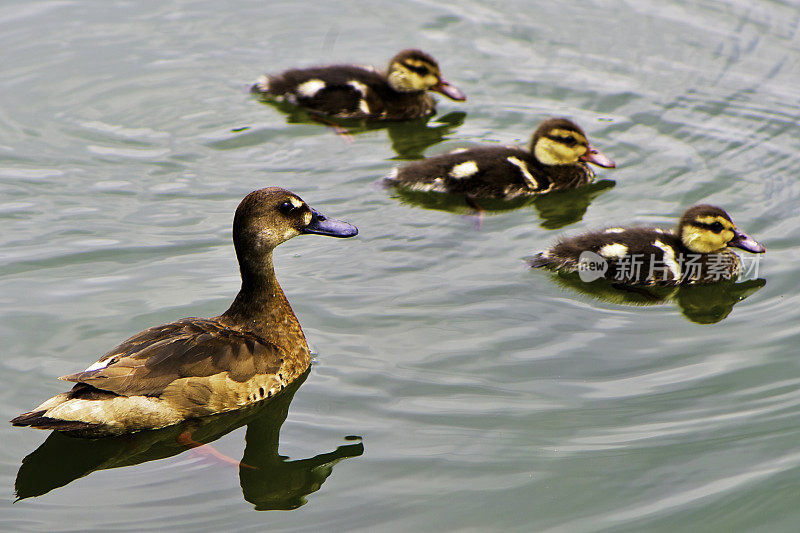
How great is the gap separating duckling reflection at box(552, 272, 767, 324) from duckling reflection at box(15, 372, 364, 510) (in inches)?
68.7

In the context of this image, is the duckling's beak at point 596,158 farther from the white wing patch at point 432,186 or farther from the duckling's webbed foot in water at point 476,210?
the white wing patch at point 432,186

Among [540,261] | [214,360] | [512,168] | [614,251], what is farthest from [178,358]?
[512,168]

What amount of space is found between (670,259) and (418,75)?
102 inches

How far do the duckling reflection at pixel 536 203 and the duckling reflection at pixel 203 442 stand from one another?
2221 millimetres

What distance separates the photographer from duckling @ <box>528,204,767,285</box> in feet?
17.5

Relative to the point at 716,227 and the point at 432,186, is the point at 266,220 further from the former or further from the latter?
the point at 716,227

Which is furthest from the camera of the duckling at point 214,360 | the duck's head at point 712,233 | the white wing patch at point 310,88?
the white wing patch at point 310,88

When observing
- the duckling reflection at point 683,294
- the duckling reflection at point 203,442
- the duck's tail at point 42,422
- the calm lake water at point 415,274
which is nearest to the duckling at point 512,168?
the calm lake water at point 415,274

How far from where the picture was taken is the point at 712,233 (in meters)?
5.34

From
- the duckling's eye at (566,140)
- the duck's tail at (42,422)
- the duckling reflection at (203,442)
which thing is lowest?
the duckling reflection at (203,442)

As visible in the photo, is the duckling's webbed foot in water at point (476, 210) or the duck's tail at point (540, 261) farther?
the duckling's webbed foot in water at point (476, 210)

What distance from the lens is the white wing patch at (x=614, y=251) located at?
Result: 5328mm

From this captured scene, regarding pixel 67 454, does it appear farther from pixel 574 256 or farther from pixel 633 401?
pixel 574 256

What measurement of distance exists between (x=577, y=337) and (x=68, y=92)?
4.22m
